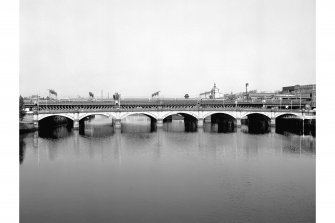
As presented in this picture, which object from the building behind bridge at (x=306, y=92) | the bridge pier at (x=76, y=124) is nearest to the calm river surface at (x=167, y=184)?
the bridge pier at (x=76, y=124)

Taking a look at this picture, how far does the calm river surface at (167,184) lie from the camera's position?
52.9ft

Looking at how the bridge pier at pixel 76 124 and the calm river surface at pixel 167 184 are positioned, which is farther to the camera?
the bridge pier at pixel 76 124

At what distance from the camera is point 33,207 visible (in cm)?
1722

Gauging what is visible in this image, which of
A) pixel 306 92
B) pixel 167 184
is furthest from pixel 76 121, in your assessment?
pixel 306 92

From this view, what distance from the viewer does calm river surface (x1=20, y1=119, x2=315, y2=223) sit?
52.9ft

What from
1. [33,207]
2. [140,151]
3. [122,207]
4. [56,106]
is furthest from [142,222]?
[56,106]

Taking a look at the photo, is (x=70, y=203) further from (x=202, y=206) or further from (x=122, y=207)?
(x=202, y=206)

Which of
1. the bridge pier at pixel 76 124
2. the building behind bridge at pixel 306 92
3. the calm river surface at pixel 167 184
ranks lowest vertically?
the calm river surface at pixel 167 184

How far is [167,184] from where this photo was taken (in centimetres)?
2136

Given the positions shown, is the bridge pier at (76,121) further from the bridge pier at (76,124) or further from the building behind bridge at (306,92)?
the building behind bridge at (306,92)

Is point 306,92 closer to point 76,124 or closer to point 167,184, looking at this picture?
point 76,124

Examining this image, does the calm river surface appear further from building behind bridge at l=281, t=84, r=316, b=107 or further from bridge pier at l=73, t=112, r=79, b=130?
building behind bridge at l=281, t=84, r=316, b=107

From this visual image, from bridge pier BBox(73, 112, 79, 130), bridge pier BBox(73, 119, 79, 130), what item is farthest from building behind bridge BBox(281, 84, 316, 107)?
bridge pier BBox(73, 119, 79, 130)
